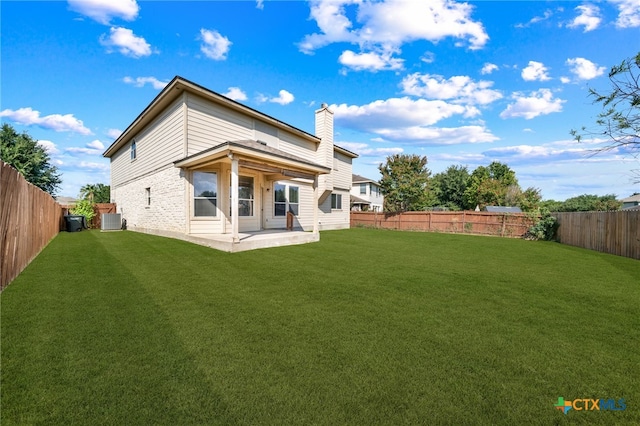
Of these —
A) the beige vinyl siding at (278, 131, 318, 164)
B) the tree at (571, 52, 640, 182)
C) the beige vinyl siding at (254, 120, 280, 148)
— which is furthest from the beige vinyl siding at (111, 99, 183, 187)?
the tree at (571, 52, 640, 182)

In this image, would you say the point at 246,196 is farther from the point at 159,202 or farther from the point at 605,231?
the point at 605,231

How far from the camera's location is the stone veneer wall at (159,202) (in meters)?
10.3

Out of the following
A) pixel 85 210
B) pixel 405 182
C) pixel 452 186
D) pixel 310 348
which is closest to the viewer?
pixel 310 348

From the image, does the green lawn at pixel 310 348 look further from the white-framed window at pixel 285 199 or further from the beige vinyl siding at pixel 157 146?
the white-framed window at pixel 285 199

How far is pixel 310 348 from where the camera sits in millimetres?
2801

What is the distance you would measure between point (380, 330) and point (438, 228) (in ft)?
55.0

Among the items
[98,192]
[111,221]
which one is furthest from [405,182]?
[98,192]

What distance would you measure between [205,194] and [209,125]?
8.84 ft

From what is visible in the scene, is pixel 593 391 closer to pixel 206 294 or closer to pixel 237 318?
pixel 237 318

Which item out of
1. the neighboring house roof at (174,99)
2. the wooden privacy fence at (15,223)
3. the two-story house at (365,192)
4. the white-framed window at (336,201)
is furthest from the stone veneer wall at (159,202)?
the two-story house at (365,192)

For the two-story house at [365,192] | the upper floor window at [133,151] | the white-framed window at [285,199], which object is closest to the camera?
the white-framed window at [285,199]

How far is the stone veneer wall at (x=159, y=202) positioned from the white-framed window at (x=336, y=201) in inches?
407

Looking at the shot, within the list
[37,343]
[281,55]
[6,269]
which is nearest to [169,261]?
[6,269]

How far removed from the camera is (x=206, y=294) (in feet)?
14.7
